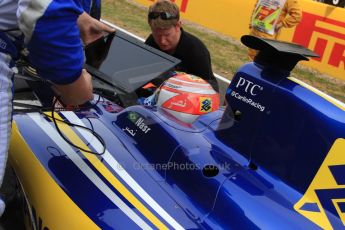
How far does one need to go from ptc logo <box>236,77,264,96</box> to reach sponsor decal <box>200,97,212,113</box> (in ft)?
0.82

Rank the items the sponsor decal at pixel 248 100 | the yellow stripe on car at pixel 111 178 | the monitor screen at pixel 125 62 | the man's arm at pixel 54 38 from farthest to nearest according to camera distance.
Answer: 1. the monitor screen at pixel 125 62
2. the sponsor decal at pixel 248 100
3. the yellow stripe on car at pixel 111 178
4. the man's arm at pixel 54 38

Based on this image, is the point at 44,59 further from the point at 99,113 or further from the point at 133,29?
Answer: the point at 133,29

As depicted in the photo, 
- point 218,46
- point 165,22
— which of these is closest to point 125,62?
point 165,22

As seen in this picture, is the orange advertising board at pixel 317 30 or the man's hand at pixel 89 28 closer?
the man's hand at pixel 89 28

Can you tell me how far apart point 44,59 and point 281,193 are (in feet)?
3.25

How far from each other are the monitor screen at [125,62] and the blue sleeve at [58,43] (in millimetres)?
1384

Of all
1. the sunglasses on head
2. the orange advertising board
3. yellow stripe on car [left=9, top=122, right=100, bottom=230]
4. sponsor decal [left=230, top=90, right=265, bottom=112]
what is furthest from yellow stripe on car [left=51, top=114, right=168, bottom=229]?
the orange advertising board

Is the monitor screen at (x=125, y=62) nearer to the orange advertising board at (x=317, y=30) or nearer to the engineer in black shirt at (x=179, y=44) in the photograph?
the engineer in black shirt at (x=179, y=44)

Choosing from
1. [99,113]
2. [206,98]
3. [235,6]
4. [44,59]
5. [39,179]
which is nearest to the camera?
[44,59]

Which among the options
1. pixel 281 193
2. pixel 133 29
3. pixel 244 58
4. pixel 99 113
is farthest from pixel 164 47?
pixel 133 29

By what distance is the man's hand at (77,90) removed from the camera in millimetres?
1604

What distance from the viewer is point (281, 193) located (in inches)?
69.8

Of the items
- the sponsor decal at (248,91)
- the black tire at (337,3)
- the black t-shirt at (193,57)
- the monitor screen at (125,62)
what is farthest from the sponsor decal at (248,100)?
the black tire at (337,3)

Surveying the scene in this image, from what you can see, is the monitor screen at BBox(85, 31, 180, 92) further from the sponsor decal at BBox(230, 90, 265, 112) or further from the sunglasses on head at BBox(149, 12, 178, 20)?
the sponsor decal at BBox(230, 90, 265, 112)
